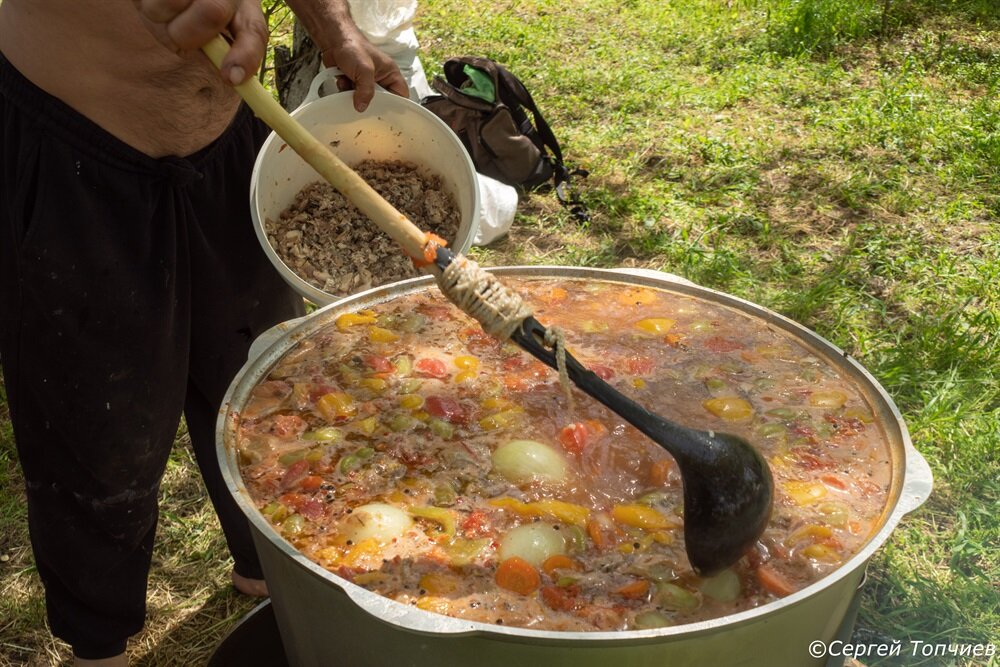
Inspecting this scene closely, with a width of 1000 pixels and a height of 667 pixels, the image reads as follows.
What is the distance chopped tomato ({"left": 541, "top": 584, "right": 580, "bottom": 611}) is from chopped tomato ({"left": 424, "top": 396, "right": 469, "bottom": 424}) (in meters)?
0.54

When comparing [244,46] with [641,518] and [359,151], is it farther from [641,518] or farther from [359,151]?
[641,518]

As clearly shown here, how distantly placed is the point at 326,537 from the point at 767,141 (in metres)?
4.93

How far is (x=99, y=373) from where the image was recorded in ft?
7.07

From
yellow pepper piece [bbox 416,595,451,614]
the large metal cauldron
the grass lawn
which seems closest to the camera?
the large metal cauldron

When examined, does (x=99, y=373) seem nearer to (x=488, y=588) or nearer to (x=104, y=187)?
(x=104, y=187)

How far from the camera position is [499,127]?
16.9ft

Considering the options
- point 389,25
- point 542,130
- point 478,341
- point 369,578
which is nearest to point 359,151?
point 478,341

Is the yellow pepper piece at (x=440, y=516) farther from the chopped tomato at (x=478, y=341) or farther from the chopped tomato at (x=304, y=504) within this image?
the chopped tomato at (x=478, y=341)

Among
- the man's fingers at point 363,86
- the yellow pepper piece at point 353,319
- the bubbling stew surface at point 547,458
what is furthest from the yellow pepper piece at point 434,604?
the man's fingers at point 363,86

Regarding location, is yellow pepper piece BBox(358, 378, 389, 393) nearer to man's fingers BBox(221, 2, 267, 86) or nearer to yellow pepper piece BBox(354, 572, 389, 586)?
yellow pepper piece BBox(354, 572, 389, 586)

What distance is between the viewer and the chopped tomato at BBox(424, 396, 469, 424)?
2035 mm

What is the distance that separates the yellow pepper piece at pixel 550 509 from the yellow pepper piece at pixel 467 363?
1.65 ft

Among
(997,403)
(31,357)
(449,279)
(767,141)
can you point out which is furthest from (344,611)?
(767,141)

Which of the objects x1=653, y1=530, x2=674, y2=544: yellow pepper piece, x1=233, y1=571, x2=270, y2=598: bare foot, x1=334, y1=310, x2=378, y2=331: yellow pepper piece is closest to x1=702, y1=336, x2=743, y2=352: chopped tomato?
x1=653, y1=530, x2=674, y2=544: yellow pepper piece
